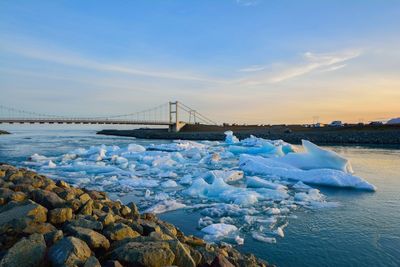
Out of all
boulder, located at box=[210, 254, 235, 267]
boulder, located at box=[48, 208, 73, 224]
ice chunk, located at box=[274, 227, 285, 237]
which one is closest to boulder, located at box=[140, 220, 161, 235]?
boulder, located at box=[48, 208, 73, 224]

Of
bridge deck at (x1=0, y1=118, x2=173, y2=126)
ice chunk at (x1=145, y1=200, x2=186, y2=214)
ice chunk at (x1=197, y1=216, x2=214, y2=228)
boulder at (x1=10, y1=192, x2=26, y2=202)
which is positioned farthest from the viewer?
bridge deck at (x1=0, y1=118, x2=173, y2=126)

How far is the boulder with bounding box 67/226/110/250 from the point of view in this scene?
2.67 m

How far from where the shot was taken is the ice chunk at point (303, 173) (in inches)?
342

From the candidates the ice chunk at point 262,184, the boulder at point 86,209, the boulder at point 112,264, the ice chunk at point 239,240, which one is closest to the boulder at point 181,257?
the boulder at point 112,264

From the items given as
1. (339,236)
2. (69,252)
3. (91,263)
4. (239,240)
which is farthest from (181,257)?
(339,236)

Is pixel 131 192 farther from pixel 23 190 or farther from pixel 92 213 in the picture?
pixel 92 213

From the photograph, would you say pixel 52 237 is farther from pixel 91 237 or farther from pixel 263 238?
pixel 263 238

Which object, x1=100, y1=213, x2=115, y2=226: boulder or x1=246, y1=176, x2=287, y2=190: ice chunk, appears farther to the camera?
x1=246, y1=176, x2=287, y2=190: ice chunk

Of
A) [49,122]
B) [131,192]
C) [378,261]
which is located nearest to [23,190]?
[131,192]

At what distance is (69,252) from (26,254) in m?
0.31

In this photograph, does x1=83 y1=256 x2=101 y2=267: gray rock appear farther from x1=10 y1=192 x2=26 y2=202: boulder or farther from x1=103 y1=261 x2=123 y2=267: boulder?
x1=10 y1=192 x2=26 y2=202: boulder

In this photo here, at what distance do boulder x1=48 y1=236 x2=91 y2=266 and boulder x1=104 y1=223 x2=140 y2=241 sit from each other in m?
0.40

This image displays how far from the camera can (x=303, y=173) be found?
10.3 metres

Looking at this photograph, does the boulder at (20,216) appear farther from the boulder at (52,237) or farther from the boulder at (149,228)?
the boulder at (149,228)
